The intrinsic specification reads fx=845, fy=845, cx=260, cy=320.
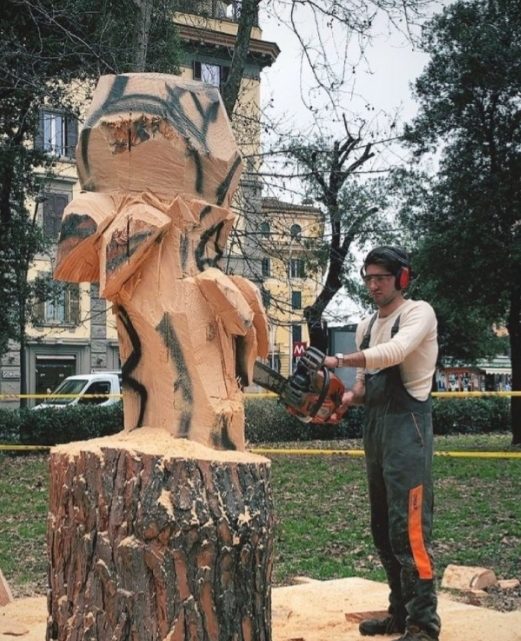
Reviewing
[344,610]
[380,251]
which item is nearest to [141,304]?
[380,251]

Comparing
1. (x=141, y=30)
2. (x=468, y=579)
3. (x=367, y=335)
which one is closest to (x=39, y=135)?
(x=141, y=30)

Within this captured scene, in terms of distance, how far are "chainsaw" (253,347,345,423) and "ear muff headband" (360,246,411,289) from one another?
0.46 m

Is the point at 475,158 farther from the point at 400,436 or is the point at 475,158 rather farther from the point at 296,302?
the point at 400,436

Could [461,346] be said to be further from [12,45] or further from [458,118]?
[12,45]

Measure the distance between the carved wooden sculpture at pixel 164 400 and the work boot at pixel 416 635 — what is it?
31.4 inches

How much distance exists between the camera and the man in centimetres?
338

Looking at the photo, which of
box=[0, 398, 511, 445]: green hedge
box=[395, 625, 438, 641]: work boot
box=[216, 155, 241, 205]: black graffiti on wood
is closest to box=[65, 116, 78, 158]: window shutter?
box=[216, 155, 241, 205]: black graffiti on wood

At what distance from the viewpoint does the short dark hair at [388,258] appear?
3535mm

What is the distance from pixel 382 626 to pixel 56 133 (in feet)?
42.4

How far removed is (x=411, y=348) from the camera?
11.1ft

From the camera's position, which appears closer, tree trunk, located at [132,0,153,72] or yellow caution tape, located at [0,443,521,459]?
yellow caution tape, located at [0,443,521,459]

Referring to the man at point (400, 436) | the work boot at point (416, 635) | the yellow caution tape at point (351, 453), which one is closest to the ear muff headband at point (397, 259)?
the man at point (400, 436)

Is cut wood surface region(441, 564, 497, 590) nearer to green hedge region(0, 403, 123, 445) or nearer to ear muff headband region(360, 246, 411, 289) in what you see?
ear muff headband region(360, 246, 411, 289)

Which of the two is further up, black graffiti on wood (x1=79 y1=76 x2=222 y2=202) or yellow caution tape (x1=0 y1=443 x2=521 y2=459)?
black graffiti on wood (x1=79 y1=76 x2=222 y2=202)
